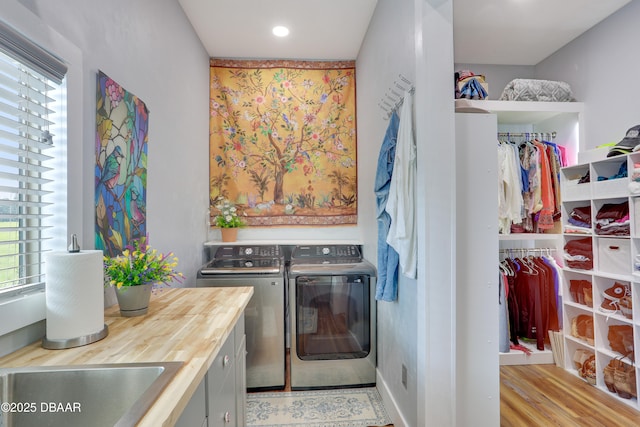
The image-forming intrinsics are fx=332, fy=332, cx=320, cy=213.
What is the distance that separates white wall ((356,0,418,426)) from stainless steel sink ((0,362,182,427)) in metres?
1.26

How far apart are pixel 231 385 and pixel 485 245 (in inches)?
52.7

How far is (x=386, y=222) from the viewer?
2.00 metres

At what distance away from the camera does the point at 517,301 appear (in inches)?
115

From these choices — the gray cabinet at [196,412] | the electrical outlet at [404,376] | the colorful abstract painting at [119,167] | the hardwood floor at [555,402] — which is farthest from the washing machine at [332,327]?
the gray cabinet at [196,412]

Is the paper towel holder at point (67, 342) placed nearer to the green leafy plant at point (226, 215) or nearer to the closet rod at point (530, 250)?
the green leafy plant at point (226, 215)

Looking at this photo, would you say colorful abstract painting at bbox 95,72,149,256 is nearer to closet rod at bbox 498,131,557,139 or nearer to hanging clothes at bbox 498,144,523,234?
hanging clothes at bbox 498,144,523,234

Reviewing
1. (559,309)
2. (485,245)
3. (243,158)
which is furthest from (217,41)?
(559,309)

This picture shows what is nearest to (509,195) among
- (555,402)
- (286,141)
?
(555,402)

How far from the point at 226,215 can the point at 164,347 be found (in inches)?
85.3

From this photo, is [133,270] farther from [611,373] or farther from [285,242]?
[611,373]

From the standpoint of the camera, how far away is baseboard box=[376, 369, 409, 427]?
1.90 metres

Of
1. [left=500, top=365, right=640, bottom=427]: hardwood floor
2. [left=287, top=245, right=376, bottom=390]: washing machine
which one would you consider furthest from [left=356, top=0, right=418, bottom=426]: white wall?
[left=500, top=365, right=640, bottom=427]: hardwood floor

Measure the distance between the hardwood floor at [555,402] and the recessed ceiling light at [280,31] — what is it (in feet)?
10.4

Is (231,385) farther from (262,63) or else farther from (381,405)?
(262,63)
